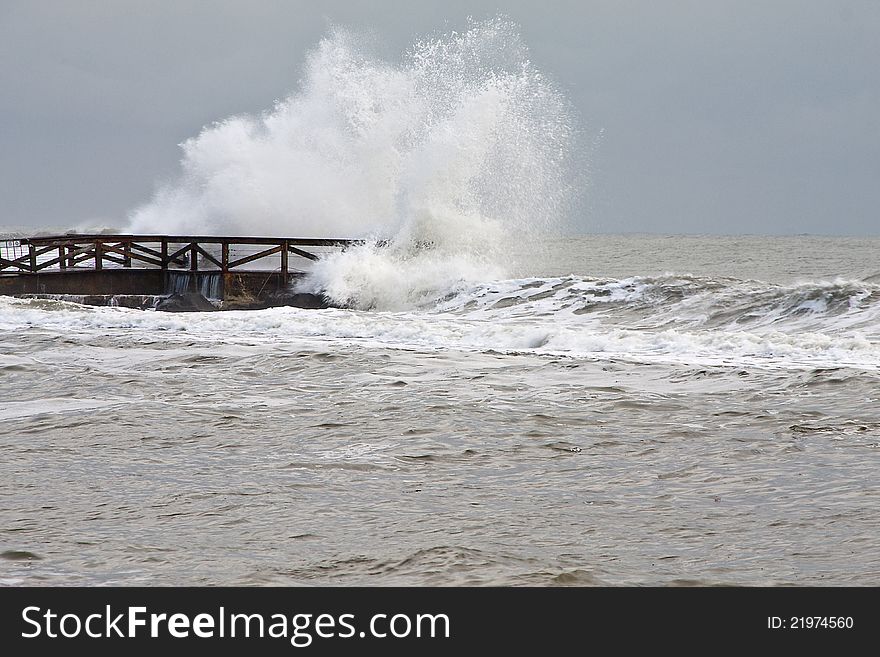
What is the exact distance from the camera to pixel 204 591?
3488mm

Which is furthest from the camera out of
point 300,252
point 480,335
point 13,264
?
point 300,252

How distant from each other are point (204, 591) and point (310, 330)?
998 centimetres

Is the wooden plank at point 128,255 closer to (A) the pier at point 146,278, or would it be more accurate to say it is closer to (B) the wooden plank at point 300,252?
(A) the pier at point 146,278

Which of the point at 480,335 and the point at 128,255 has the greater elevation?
the point at 128,255

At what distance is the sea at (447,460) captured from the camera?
390 centimetres

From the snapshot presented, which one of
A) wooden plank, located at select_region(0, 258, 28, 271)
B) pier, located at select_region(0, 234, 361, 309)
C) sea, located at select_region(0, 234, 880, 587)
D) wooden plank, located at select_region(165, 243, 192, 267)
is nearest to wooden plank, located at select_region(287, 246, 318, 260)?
pier, located at select_region(0, 234, 361, 309)

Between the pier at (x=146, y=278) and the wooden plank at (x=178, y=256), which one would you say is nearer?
the pier at (x=146, y=278)

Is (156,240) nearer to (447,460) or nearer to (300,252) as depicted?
(300,252)

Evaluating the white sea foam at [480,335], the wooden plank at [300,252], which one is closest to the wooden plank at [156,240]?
the wooden plank at [300,252]

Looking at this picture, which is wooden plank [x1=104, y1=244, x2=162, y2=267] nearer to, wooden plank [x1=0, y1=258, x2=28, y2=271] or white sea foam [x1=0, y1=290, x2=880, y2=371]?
wooden plank [x1=0, y1=258, x2=28, y2=271]

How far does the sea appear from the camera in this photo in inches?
154

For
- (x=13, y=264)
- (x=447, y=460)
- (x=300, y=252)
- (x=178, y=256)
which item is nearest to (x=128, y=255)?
(x=178, y=256)

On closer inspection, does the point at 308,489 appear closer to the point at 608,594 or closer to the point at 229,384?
the point at 608,594

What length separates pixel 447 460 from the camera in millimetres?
5715
